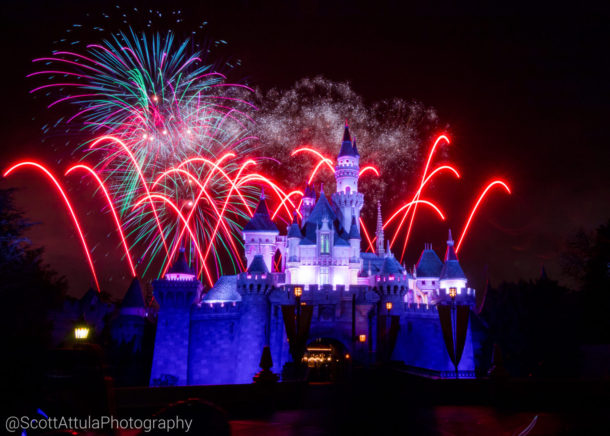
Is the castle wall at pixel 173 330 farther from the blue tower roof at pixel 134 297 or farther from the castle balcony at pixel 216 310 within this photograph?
the blue tower roof at pixel 134 297

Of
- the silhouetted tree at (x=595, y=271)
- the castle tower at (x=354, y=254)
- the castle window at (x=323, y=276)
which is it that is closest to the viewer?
the silhouetted tree at (x=595, y=271)

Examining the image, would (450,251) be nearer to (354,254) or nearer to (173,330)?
(354,254)

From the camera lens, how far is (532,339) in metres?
48.8

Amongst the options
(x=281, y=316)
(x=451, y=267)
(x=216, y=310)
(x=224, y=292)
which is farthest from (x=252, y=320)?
(x=451, y=267)

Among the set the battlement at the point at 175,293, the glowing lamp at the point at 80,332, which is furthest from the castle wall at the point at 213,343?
the glowing lamp at the point at 80,332

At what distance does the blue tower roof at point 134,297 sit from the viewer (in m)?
54.9

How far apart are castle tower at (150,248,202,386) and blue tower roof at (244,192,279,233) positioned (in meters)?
7.88

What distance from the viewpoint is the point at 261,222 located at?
51.3 meters

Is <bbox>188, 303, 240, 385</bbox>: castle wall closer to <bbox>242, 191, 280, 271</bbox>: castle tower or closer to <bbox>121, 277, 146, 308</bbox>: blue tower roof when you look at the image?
<bbox>242, 191, 280, 271</bbox>: castle tower

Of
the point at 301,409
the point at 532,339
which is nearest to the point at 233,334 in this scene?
the point at 301,409

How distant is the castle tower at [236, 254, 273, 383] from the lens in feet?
140

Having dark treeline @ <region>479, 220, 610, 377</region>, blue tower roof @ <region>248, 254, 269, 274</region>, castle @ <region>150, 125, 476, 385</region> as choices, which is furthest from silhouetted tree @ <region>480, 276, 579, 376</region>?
blue tower roof @ <region>248, 254, 269, 274</region>

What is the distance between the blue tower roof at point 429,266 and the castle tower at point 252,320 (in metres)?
17.6

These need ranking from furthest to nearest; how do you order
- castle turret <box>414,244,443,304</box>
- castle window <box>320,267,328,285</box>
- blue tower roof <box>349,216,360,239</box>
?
castle turret <box>414,244,443,304</box>, blue tower roof <box>349,216,360,239</box>, castle window <box>320,267,328,285</box>
